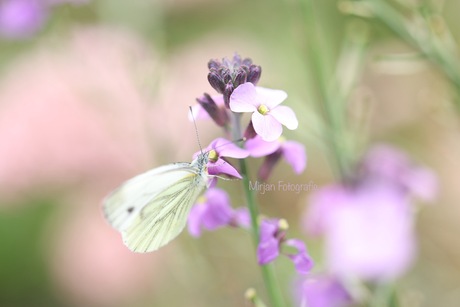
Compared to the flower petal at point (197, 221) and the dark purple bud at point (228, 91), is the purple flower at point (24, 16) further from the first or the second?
the dark purple bud at point (228, 91)

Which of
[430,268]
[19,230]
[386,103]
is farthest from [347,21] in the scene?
[19,230]

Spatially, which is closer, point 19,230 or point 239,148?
point 239,148

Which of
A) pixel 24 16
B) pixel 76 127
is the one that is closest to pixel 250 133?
pixel 24 16

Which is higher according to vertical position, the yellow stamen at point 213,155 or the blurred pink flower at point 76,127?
the yellow stamen at point 213,155

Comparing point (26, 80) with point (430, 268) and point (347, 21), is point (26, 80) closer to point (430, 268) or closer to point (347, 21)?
point (347, 21)

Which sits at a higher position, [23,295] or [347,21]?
[347,21]

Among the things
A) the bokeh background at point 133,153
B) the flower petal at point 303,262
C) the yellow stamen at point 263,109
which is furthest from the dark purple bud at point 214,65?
the bokeh background at point 133,153
